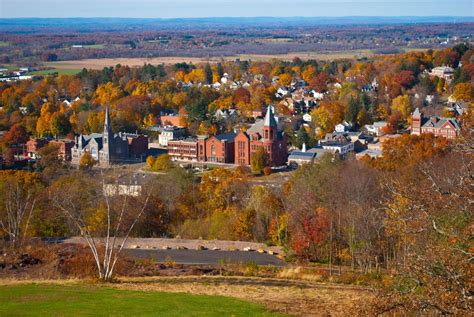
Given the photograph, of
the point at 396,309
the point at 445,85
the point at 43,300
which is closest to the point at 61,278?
the point at 43,300

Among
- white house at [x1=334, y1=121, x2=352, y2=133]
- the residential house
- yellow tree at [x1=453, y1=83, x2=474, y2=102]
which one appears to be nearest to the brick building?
white house at [x1=334, y1=121, x2=352, y2=133]

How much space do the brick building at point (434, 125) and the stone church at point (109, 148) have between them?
18403 mm

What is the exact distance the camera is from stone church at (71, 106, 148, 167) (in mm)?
47500

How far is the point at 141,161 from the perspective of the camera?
161 ft

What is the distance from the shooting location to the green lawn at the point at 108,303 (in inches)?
445

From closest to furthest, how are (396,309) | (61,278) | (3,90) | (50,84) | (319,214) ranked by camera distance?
(396,309)
(61,278)
(319,214)
(3,90)
(50,84)

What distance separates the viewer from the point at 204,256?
20188mm

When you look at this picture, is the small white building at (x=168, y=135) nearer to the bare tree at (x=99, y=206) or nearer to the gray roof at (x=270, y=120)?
the gray roof at (x=270, y=120)

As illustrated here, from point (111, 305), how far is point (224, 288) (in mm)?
2656

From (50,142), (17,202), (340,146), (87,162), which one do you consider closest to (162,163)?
(87,162)

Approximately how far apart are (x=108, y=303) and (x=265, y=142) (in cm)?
3346

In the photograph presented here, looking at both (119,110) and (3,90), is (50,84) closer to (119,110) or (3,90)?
(3,90)

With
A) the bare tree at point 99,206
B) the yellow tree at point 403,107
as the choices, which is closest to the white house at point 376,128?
the yellow tree at point 403,107

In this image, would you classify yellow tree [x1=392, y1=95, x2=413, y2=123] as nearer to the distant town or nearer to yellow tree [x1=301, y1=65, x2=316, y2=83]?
the distant town
